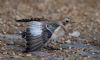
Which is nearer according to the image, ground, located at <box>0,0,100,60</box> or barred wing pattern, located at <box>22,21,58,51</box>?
barred wing pattern, located at <box>22,21,58,51</box>

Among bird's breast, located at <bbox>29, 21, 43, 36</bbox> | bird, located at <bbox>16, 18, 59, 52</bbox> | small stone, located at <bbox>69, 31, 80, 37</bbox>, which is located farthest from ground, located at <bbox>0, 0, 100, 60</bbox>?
bird's breast, located at <bbox>29, 21, 43, 36</bbox>

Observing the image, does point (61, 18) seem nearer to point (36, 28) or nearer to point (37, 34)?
point (36, 28)

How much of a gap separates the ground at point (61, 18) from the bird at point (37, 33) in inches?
8.5

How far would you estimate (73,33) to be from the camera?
32.1 ft

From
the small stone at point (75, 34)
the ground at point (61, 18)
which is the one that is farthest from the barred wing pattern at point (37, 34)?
the small stone at point (75, 34)

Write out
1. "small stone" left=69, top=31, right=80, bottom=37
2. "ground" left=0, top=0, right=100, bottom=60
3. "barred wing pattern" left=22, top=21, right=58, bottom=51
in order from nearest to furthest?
1. "barred wing pattern" left=22, top=21, right=58, bottom=51
2. "ground" left=0, top=0, right=100, bottom=60
3. "small stone" left=69, top=31, right=80, bottom=37

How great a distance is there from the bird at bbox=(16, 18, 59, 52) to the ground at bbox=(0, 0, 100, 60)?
216 mm

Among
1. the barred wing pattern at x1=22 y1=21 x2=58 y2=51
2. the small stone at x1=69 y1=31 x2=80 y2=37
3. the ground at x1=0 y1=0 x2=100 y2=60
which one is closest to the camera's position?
the barred wing pattern at x1=22 y1=21 x2=58 y2=51

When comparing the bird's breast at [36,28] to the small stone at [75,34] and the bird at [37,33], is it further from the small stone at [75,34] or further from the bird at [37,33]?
the small stone at [75,34]

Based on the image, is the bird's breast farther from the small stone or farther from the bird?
the small stone

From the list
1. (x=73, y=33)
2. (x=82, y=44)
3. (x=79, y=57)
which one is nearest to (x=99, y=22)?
(x=73, y=33)

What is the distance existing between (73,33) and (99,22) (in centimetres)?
140

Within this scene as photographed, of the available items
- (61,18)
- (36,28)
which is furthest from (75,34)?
(36,28)

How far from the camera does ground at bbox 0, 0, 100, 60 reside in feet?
26.6
